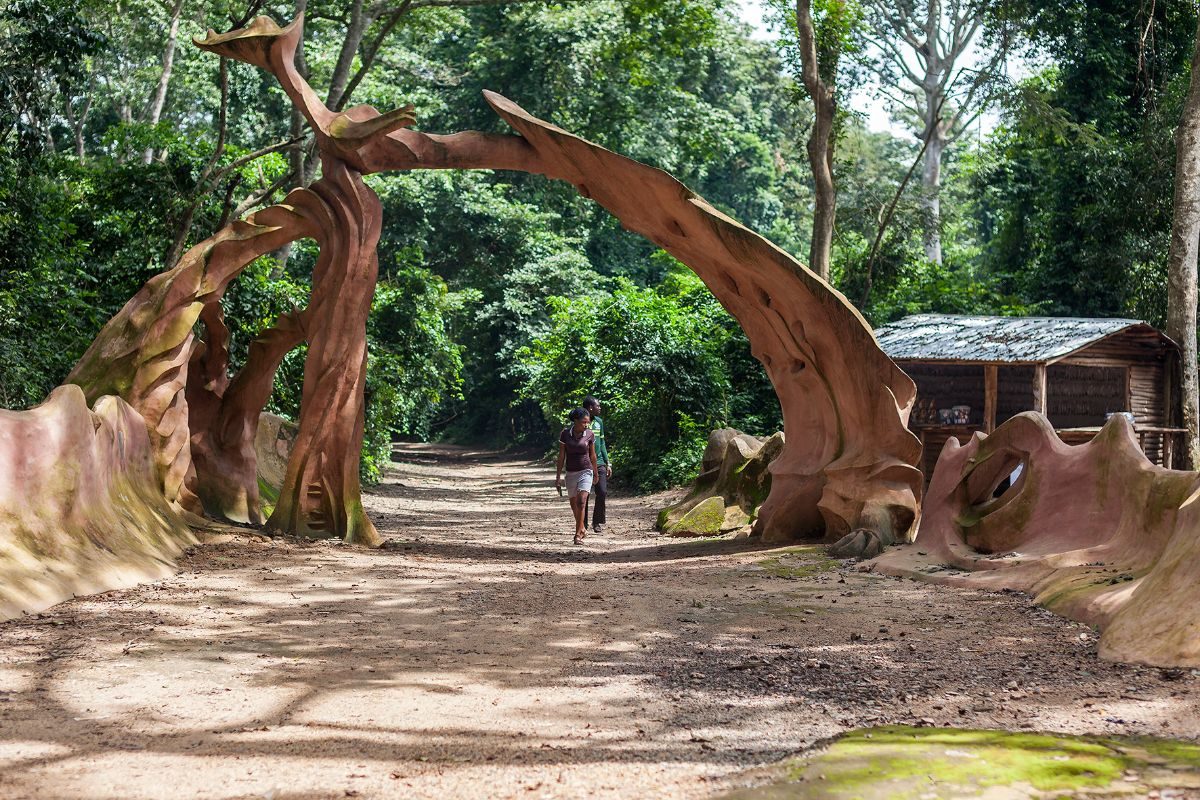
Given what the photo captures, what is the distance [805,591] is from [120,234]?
34.9 ft

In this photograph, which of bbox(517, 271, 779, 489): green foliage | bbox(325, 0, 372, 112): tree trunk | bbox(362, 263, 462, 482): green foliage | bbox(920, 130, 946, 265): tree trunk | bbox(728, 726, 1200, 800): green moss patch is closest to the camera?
bbox(728, 726, 1200, 800): green moss patch

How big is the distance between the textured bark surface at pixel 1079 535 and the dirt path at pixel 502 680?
27 cm

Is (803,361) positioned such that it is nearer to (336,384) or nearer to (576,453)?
(576,453)

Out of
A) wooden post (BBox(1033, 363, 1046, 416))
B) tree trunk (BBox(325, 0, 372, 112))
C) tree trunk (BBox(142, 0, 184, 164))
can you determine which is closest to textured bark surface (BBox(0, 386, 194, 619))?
tree trunk (BBox(325, 0, 372, 112))

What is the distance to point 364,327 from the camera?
36.2ft

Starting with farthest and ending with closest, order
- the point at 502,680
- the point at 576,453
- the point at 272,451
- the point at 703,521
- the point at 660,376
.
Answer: the point at 660,376, the point at 272,451, the point at 703,521, the point at 576,453, the point at 502,680

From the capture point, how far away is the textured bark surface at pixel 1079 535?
18.9ft

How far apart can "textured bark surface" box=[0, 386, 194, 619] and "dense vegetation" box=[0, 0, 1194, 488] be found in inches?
128

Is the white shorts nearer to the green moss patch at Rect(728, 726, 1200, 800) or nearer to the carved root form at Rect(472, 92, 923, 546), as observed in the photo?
the carved root form at Rect(472, 92, 923, 546)

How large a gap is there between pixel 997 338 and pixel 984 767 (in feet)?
51.3

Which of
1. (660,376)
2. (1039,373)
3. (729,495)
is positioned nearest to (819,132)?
(1039,373)

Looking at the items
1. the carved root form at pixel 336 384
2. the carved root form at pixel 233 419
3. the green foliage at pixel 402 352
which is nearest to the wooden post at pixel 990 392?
the green foliage at pixel 402 352

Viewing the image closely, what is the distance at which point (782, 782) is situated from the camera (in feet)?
12.7

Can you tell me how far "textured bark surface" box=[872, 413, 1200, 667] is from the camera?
575 centimetres
